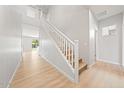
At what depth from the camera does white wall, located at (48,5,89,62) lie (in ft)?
15.7

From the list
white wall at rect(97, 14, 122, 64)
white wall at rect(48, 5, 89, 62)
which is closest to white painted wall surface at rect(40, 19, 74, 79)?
white wall at rect(48, 5, 89, 62)

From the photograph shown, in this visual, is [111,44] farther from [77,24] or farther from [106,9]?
[77,24]

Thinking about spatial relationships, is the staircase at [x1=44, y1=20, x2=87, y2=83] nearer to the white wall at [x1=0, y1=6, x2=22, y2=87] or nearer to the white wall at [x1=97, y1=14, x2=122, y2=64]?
the white wall at [x1=0, y1=6, x2=22, y2=87]

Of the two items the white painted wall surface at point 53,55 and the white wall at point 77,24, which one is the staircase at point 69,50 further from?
the white wall at point 77,24

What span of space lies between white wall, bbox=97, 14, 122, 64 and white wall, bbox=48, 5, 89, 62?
223 cm

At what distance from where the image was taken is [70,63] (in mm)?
3428

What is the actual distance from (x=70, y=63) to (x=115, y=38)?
3903 mm

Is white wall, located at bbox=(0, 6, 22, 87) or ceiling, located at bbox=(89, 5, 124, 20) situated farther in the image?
ceiling, located at bbox=(89, 5, 124, 20)

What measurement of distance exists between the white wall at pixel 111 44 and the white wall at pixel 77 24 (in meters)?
2.23

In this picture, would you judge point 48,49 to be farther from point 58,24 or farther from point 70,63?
point 58,24

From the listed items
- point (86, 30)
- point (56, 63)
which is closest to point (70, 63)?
point (56, 63)

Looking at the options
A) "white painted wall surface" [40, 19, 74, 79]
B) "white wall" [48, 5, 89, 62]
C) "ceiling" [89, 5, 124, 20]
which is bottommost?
"white painted wall surface" [40, 19, 74, 79]

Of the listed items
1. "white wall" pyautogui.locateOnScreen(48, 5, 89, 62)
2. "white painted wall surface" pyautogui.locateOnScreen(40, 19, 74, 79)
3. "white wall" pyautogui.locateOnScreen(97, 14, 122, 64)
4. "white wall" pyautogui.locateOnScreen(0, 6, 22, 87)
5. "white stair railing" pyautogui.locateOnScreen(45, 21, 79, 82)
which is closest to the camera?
"white wall" pyautogui.locateOnScreen(0, 6, 22, 87)

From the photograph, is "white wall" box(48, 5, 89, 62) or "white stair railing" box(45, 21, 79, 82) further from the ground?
"white wall" box(48, 5, 89, 62)
